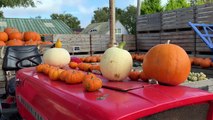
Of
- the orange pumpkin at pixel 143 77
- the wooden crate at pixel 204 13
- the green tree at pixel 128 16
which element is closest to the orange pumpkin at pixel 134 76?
the orange pumpkin at pixel 143 77

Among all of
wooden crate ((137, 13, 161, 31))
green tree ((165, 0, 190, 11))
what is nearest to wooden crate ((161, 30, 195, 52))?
wooden crate ((137, 13, 161, 31))

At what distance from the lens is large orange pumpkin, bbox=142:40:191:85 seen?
1.79 metres

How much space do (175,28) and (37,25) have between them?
1892 cm

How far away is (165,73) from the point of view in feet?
5.90

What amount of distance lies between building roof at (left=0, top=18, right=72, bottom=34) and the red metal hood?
2225 cm

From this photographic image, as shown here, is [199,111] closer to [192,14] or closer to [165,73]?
[165,73]

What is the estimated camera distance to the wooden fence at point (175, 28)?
8141 millimetres

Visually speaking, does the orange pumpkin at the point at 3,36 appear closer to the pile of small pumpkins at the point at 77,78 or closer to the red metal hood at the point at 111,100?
the pile of small pumpkins at the point at 77,78

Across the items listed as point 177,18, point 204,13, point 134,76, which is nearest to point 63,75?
point 134,76

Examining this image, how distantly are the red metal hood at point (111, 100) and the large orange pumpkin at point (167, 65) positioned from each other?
0.10 meters

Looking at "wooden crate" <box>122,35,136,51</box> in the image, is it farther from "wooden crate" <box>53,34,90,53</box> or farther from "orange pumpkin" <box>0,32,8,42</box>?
"orange pumpkin" <box>0,32,8,42</box>

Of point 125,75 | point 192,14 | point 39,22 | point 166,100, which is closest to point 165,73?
point 125,75

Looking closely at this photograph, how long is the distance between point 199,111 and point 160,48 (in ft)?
1.68

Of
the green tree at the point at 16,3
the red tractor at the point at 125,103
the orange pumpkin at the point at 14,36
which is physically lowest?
the red tractor at the point at 125,103
